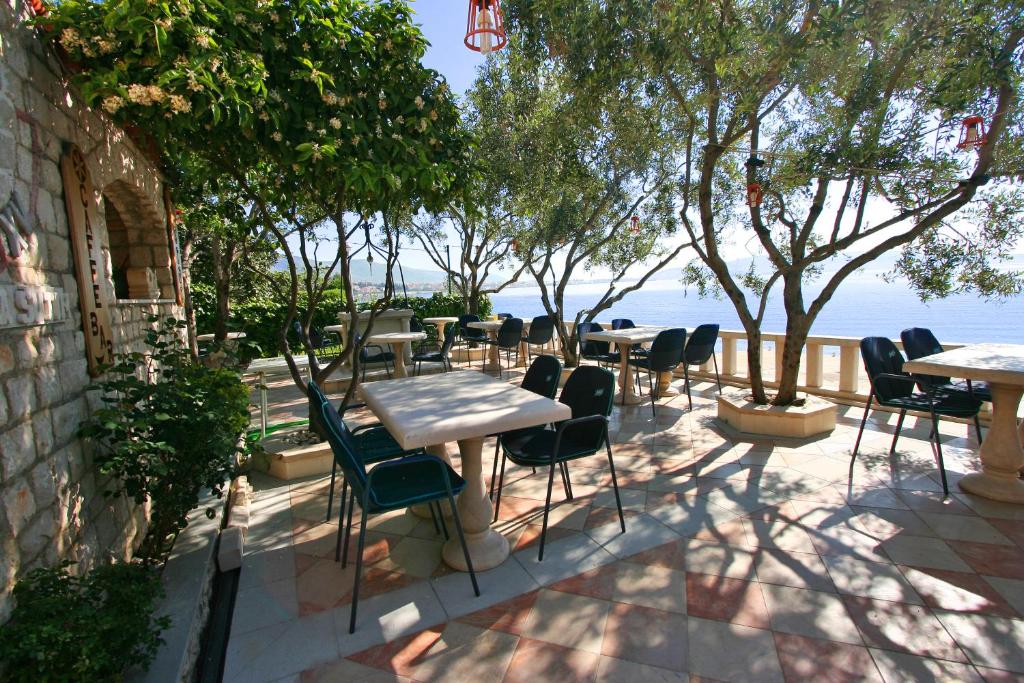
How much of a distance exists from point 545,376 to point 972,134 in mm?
2834

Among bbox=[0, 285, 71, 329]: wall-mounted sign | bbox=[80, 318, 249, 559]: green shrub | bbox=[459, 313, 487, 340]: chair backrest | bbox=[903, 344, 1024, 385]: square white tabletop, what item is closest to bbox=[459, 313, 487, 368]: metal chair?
bbox=[459, 313, 487, 340]: chair backrest

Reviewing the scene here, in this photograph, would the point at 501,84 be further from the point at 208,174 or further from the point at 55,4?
the point at 55,4

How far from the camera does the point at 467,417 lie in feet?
6.91

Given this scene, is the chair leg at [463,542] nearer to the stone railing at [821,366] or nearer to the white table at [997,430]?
the white table at [997,430]

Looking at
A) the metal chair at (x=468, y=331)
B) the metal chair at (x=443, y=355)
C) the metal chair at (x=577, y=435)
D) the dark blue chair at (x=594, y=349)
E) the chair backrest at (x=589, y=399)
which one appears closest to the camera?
the metal chair at (x=577, y=435)

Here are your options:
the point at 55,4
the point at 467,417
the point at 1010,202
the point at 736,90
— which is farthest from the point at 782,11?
the point at 55,4

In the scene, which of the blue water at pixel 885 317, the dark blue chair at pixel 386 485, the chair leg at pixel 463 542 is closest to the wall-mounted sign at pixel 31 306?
the dark blue chair at pixel 386 485

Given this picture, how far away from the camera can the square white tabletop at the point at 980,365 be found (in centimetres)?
250

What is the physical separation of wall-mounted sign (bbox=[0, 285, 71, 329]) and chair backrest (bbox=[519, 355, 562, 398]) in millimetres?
2234

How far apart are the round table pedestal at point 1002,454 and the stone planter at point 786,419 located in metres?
1.07

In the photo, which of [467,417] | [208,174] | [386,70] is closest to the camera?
[467,417]

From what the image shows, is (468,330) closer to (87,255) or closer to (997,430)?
(87,255)

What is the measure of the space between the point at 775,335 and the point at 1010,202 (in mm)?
2164

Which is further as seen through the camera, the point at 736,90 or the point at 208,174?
the point at 736,90
